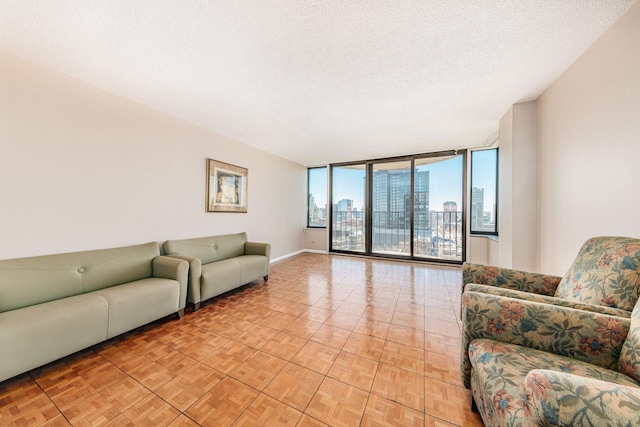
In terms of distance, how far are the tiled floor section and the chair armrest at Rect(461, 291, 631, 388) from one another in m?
0.45

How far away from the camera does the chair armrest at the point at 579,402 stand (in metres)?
0.59

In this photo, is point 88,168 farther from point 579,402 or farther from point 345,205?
point 345,205

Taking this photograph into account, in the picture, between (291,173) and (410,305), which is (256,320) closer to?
(410,305)

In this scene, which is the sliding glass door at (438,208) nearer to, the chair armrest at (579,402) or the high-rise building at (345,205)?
the high-rise building at (345,205)

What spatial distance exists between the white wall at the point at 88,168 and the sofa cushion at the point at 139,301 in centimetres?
70

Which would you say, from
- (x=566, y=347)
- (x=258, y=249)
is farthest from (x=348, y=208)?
(x=566, y=347)

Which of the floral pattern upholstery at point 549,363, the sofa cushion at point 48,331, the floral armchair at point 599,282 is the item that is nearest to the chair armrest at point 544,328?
the floral pattern upholstery at point 549,363

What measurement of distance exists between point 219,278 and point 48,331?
4.54 feet

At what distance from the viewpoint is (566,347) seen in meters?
1.08

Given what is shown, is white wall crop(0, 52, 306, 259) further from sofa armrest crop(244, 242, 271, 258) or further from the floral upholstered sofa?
the floral upholstered sofa

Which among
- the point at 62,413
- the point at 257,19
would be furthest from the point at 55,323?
the point at 257,19

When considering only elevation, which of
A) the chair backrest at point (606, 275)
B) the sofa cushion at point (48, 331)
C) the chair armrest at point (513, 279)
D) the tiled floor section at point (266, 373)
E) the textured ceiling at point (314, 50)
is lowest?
the tiled floor section at point (266, 373)

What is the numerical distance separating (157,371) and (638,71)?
375 cm

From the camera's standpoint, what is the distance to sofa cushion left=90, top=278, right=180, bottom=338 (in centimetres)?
188
